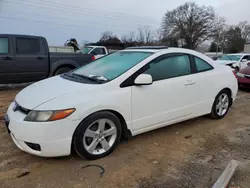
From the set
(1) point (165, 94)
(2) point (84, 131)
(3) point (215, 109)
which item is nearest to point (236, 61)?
(3) point (215, 109)

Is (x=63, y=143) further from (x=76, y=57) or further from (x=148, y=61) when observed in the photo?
(x=76, y=57)

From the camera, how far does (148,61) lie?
3621 millimetres

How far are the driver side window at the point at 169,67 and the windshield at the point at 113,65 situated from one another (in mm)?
214

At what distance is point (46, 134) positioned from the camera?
2.76 m

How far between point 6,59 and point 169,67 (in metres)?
5.35

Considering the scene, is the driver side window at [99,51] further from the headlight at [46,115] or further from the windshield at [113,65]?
the headlight at [46,115]

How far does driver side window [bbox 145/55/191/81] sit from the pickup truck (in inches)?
190

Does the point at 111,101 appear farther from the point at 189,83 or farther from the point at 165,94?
the point at 189,83

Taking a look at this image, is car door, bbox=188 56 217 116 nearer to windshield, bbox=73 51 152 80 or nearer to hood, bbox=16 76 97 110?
windshield, bbox=73 51 152 80

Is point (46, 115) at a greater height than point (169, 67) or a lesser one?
lesser

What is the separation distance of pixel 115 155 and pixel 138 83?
1.05m

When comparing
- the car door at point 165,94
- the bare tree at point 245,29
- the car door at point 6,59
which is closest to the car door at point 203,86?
the car door at point 165,94

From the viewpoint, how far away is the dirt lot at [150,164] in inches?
106

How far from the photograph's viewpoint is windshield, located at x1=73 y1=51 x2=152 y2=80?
3.54 metres
